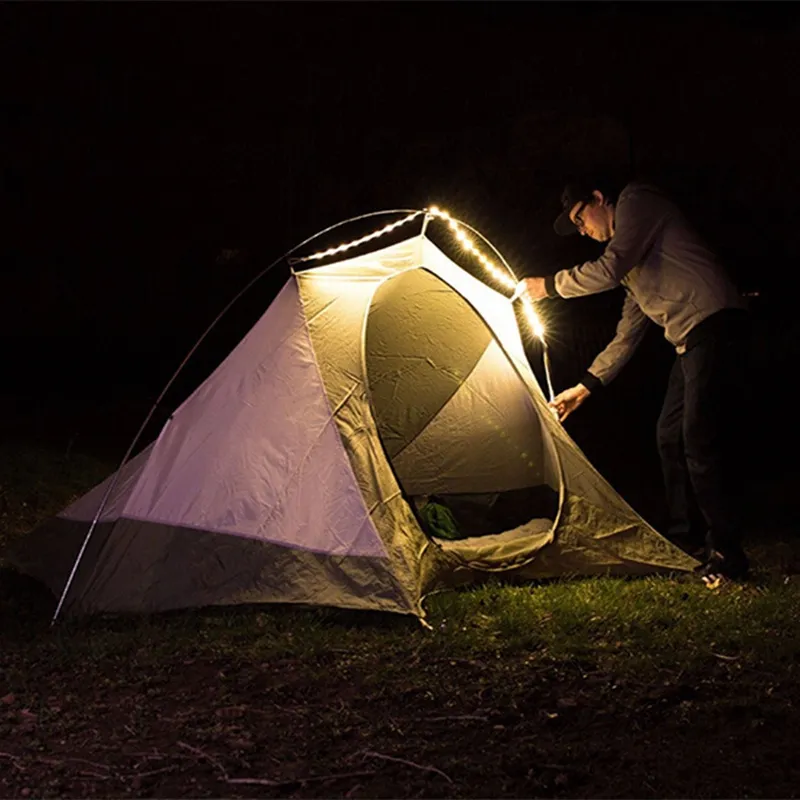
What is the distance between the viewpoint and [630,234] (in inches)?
199

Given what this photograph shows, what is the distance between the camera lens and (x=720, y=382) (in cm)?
501

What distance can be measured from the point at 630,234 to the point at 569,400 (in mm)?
933

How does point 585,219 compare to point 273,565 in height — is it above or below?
above

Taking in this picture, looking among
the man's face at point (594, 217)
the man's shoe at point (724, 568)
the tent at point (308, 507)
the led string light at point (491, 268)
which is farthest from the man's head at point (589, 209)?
the man's shoe at point (724, 568)

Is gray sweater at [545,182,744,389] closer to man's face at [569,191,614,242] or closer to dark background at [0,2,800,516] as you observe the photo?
man's face at [569,191,614,242]

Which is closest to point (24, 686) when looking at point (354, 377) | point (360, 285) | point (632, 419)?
point (354, 377)

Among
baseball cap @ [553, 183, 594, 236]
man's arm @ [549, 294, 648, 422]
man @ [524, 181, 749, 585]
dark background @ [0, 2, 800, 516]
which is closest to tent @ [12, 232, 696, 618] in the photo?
man's arm @ [549, 294, 648, 422]

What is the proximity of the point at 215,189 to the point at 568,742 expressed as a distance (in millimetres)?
13165

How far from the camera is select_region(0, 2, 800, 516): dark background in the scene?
396 inches

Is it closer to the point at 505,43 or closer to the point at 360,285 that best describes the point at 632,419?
the point at 360,285

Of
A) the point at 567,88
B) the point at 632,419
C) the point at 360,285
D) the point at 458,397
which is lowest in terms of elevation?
the point at 632,419

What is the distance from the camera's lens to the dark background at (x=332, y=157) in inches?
396

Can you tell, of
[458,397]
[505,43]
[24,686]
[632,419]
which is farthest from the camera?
[505,43]

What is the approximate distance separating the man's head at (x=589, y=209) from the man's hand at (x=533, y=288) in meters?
0.26
